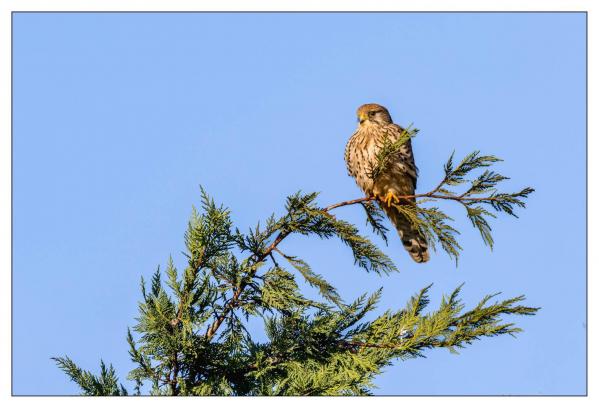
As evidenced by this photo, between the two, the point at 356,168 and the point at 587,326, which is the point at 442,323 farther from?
the point at 356,168

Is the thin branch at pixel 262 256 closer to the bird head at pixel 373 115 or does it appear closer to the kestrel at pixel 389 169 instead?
the kestrel at pixel 389 169

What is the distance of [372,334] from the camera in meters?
3.44

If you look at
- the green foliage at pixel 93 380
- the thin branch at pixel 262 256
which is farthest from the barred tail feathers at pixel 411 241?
the green foliage at pixel 93 380

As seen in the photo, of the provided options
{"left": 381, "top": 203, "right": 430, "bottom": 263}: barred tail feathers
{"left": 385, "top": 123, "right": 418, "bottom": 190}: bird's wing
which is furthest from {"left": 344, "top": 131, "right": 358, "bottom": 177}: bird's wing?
{"left": 381, "top": 203, "right": 430, "bottom": 263}: barred tail feathers

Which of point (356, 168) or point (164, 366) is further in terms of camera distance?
point (356, 168)

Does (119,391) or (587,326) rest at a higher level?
(587,326)

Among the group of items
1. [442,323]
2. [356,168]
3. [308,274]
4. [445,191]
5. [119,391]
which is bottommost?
[119,391]

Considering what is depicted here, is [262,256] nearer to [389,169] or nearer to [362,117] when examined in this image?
[389,169]

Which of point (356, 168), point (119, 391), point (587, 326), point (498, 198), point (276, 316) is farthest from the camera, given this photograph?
point (356, 168)

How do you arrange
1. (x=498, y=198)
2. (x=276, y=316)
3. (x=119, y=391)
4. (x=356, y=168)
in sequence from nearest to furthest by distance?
1. (x=119, y=391)
2. (x=276, y=316)
3. (x=498, y=198)
4. (x=356, y=168)

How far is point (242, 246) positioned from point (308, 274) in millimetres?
318

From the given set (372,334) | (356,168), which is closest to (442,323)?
(372,334)

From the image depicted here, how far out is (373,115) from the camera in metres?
6.64

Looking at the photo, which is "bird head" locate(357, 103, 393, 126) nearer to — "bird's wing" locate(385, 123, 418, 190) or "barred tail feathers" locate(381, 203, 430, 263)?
"bird's wing" locate(385, 123, 418, 190)
